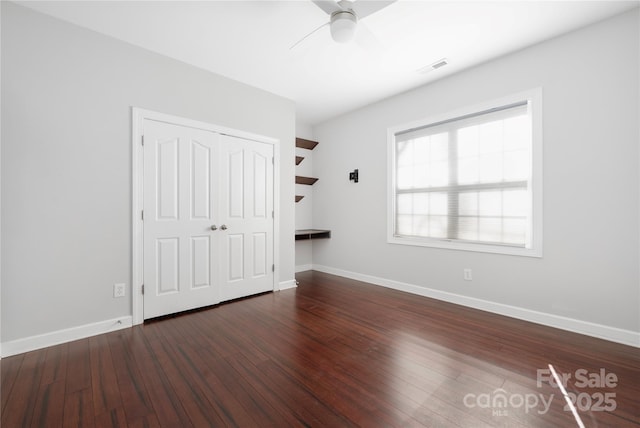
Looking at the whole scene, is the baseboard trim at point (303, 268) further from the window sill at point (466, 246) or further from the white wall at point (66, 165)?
the white wall at point (66, 165)

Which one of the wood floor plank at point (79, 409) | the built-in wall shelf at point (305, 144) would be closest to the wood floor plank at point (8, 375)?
the wood floor plank at point (79, 409)

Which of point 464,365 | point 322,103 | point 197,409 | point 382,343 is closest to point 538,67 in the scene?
point 322,103

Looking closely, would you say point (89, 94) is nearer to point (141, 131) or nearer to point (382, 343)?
point (141, 131)

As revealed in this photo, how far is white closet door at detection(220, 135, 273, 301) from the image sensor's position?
3398 millimetres

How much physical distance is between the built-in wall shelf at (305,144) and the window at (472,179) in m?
1.67

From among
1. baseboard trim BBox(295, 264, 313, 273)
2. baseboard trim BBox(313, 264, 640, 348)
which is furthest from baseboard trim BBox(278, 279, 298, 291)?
baseboard trim BBox(313, 264, 640, 348)

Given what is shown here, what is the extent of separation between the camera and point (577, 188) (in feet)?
8.30

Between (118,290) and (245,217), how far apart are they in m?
1.55

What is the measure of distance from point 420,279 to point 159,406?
3.17 meters

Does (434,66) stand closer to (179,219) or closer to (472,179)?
(472,179)

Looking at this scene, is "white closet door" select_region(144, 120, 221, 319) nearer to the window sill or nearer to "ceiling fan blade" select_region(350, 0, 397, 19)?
"ceiling fan blade" select_region(350, 0, 397, 19)

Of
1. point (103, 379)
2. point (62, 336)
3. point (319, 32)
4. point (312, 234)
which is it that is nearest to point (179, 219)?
point (62, 336)

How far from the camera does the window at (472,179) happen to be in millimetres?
2836

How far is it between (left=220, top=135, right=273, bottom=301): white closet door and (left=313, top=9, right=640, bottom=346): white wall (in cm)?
231
